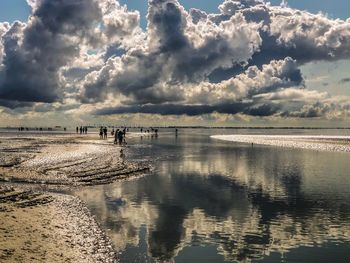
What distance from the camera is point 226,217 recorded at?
24.8 meters

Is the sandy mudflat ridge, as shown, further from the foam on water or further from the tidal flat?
the foam on water

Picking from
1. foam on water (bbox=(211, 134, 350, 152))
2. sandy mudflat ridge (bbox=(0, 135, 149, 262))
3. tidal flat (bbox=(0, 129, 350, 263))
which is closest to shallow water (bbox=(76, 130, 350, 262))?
tidal flat (bbox=(0, 129, 350, 263))

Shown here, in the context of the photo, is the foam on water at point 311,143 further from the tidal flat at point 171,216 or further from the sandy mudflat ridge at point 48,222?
the sandy mudflat ridge at point 48,222

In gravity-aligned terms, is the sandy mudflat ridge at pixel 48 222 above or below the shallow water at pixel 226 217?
above

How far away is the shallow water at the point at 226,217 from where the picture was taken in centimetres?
1856

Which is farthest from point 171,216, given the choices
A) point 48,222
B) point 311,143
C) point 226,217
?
point 311,143

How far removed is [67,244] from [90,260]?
228cm

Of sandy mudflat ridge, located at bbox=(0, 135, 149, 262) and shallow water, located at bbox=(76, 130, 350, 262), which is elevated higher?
sandy mudflat ridge, located at bbox=(0, 135, 149, 262)

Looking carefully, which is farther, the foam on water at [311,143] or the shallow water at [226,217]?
the foam on water at [311,143]

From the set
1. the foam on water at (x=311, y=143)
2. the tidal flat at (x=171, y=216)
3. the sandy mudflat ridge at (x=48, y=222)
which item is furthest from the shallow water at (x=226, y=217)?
the foam on water at (x=311, y=143)

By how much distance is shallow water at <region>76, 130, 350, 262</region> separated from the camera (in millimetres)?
A: 18562

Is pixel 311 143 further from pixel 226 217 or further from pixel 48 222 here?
pixel 48 222

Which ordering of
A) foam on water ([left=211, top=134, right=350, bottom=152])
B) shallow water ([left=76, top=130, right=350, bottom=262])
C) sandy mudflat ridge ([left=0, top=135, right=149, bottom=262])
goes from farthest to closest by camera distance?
1. foam on water ([left=211, top=134, right=350, bottom=152])
2. shallow water ([left=76, top=130, right=350, bottom=262])
3. sandy mudflat ridge ([left=0, top=135, right=149, bottom=262])

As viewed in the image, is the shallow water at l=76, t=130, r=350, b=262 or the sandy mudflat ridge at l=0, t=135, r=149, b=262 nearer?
the sandy mudflat ridge at l=0, t=135, r=149, b=262
